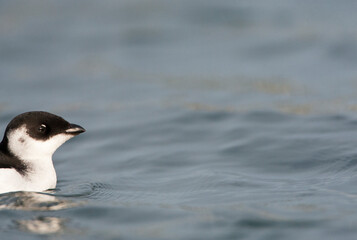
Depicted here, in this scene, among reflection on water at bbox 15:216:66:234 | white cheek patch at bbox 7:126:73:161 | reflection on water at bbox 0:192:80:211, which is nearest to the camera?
reflection on water at bbox 15:216:66:234

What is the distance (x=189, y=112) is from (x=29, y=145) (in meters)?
3.99

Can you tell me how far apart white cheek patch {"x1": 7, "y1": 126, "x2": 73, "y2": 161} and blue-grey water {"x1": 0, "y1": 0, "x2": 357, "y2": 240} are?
45cm

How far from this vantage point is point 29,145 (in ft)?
25.9

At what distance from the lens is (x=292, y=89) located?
12195 millimetres

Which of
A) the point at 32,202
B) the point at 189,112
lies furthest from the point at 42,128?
the point at 189,112

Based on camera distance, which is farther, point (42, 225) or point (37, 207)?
point (37, 207)

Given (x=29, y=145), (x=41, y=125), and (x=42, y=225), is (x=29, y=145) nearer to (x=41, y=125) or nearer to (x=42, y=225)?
(x=41, y=125)

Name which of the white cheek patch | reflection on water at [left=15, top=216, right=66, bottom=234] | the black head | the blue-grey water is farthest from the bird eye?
reflection on water at [left=15, top=216, right=66, bottom=234]

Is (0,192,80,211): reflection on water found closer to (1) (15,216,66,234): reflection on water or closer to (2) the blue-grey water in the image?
(2) the blue-grey water

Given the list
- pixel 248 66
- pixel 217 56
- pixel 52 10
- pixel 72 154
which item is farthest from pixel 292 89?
pixel 52 10

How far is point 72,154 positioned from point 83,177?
4.56 ft

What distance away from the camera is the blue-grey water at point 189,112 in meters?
6.80

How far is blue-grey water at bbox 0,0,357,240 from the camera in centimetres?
680

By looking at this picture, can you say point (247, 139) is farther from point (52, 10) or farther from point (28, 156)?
point (52, 10)
